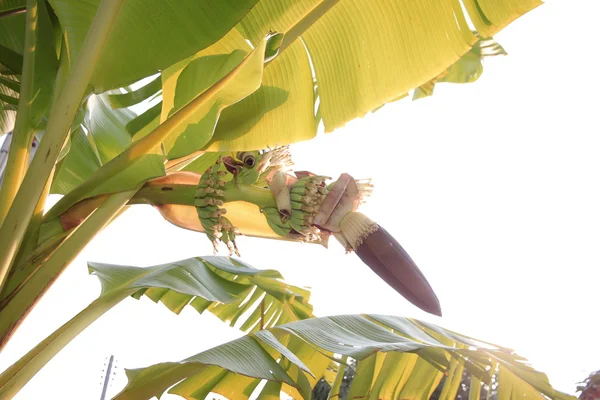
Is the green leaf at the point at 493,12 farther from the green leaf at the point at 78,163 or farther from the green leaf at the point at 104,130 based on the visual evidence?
the green leaf at the point at 78,163

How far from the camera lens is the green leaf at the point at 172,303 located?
70cm

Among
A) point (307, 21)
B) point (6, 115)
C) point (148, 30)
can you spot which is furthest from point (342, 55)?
point (6, 115)

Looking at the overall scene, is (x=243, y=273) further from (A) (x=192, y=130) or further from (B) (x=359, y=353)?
(B) (x=359, y=353)

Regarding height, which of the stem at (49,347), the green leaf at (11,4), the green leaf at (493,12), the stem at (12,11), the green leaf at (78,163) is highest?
the green leaf at (11,4)

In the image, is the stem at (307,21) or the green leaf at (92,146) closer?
the stem at (307,21)

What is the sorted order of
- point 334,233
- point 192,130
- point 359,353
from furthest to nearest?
point 192,130
point 334,233
point 359,353

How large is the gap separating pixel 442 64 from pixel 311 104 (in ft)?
0.95

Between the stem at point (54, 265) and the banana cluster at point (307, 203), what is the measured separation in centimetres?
29

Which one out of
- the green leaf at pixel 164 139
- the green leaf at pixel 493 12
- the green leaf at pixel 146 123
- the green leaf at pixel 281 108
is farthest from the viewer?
the green leaf at pixel 146 123

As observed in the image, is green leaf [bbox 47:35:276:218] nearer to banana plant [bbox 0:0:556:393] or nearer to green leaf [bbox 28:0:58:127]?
banana plant [bbox 0:0:556:393]

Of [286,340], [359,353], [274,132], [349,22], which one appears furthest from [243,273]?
[349,22]

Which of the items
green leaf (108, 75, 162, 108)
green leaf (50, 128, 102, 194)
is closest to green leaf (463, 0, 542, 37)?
green leaf (108, 75, 162, 108)

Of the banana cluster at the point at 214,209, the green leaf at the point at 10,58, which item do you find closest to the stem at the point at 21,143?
the green leaf at the point at 10,58

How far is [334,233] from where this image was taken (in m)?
0.78
